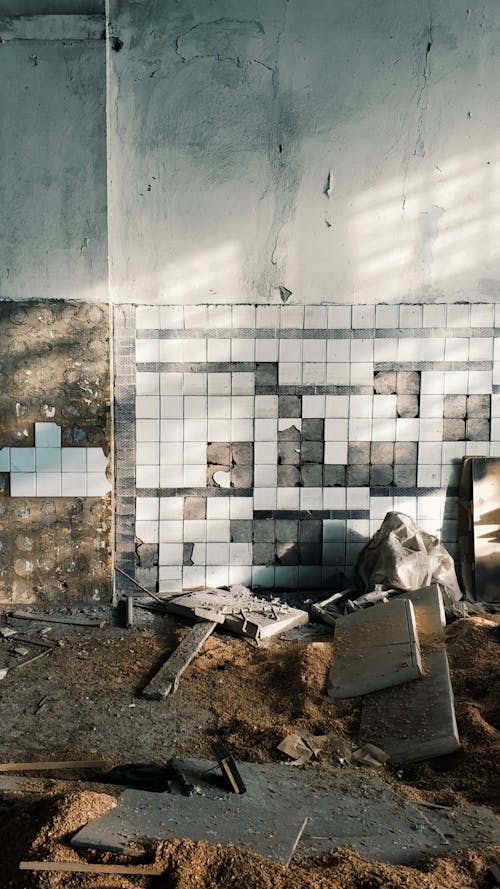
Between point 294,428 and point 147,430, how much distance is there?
3.40ft

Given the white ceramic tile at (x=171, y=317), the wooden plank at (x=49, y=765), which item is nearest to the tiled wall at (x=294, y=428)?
the white ceramic tile at (x=171, y=317)

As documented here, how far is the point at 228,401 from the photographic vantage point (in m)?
5.00

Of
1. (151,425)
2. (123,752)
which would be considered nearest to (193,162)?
(151,425)

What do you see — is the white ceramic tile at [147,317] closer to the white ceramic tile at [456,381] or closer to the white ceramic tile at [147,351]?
the white ceramic tile at [147,351]

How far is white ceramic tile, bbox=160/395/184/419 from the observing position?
497cm

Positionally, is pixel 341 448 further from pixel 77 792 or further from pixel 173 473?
pixel 77 792

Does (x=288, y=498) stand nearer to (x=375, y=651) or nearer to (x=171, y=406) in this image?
(x=171, y=406)

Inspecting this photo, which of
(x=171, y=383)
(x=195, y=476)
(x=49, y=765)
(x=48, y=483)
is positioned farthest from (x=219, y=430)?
(x=49, y=765)

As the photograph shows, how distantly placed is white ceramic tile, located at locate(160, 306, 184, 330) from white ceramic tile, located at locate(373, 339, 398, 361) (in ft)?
4.51

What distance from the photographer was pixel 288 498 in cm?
507

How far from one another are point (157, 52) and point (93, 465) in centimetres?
281

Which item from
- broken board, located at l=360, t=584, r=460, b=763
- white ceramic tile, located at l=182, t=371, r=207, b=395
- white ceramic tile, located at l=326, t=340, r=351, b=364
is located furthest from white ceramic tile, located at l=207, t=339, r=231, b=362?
broken board, located at l=360, t=584, r=460, b=763

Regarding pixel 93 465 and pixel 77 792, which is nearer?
pixel 77 792

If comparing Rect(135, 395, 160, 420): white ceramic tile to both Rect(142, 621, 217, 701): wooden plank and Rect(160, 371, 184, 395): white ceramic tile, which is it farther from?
Rect(142, 621, 217, 701): wooden plank
